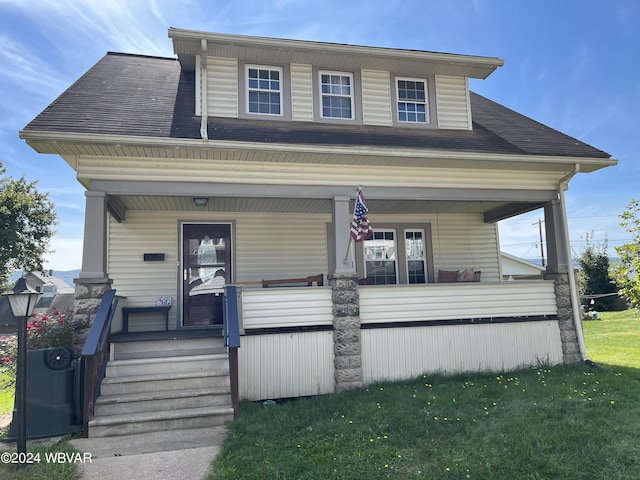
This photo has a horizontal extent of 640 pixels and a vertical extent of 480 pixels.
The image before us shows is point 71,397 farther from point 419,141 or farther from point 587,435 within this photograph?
point 419,141

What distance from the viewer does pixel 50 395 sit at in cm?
476

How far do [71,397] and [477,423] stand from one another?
4.63 m

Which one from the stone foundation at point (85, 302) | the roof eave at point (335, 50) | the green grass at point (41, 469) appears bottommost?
the green grass at point (41, 469)

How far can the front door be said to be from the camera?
7887 millimetres

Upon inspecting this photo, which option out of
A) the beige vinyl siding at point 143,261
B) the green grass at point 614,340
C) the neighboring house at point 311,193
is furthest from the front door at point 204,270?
the green grass at point 614,340

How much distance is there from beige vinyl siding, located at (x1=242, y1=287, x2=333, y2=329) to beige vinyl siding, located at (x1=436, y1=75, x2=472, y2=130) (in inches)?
163

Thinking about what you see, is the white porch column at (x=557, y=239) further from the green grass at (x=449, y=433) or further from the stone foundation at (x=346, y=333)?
the stone foundation at (x=346, y=333)

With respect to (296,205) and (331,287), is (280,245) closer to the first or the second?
(296,205)

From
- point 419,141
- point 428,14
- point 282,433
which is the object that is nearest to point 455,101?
point 419,141

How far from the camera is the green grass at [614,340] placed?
816 centimetres

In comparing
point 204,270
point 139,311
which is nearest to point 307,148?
point 204,270

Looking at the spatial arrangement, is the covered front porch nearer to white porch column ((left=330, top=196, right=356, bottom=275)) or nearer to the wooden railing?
white porch column ((left=330, top=196, right=356, bottom=275))

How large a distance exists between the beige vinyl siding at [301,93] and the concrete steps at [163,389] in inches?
164

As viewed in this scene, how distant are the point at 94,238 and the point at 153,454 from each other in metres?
3.07
